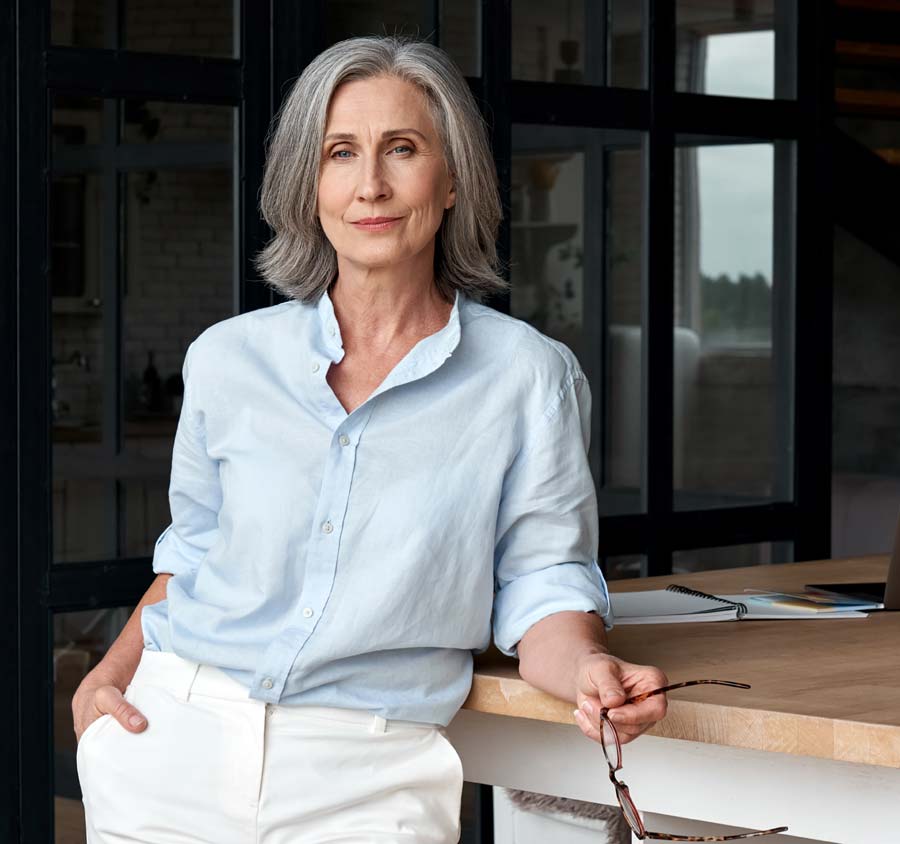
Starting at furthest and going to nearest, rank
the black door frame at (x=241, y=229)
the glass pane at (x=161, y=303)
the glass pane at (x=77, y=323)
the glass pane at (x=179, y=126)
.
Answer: the glass pane at (x=161, y=303) < the glass pane at (x=179, y=126) < the glass pane at (x=77, y=323) < the black door frame at (x=241, y=229)

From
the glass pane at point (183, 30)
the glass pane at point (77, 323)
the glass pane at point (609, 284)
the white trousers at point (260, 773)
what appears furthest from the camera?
the glass pane at point (609, 284)

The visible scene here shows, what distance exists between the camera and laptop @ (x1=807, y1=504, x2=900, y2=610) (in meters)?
2.39

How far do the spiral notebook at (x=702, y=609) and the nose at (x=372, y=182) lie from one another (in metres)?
0.74

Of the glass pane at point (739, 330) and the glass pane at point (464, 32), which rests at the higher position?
the glass pane at point (464, 32)

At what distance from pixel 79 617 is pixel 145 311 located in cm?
361

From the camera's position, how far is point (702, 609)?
7.79 feet

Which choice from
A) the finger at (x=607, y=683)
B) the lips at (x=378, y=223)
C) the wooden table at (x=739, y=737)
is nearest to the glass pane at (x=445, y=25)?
the lips at (x=378, y=223)

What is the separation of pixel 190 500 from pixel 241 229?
1176 mm

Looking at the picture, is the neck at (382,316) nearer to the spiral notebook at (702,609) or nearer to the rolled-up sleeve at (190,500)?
the rolled-up sleeve at (190,500)

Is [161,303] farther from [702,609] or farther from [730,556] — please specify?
[702,609]

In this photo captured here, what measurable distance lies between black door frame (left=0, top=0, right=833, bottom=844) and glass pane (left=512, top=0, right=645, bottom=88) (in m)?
0.04

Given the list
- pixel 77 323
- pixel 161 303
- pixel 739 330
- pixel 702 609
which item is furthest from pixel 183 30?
pixel 161 303

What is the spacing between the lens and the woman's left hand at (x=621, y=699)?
64.4 inches

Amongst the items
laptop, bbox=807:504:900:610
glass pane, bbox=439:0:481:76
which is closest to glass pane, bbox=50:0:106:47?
glass pane, bbox=439:0:481:76
